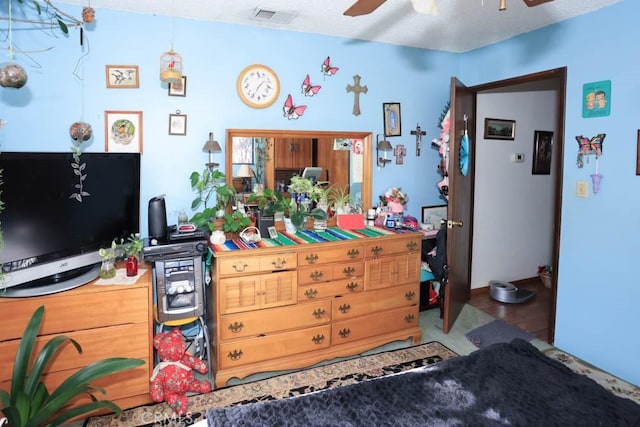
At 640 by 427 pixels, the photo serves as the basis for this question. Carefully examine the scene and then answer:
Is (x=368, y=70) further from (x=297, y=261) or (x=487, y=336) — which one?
(x=487, y=336)

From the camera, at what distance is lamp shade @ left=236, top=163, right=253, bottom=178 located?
2.96m

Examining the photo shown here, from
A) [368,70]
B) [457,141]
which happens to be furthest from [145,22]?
[457,141]

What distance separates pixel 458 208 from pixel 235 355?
208 cm

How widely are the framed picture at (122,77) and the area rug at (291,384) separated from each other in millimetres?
1995

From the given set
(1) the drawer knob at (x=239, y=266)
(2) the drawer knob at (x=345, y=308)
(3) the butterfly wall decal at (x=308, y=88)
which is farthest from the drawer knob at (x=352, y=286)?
(3) the butterfly wall decal at (x=308, y=88)

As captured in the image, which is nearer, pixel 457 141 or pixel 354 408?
pixel 354 408

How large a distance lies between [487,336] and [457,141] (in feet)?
5.19

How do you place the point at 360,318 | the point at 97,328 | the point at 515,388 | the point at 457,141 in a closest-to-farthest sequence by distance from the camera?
the point at 515,388 → the point at 97,328 → the point at 360,318 → the point at 457,141

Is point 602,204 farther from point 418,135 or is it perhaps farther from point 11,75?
point 11,75

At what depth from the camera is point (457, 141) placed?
3189 mm

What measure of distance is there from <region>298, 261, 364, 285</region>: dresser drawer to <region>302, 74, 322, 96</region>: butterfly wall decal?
1362mm

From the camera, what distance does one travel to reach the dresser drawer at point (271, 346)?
2512 mm

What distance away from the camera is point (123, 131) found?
8.77ft

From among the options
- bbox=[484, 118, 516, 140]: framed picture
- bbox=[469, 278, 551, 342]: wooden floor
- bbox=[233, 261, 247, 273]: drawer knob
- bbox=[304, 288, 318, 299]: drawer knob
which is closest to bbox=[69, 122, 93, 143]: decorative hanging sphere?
bbox=[233, 261, 247, 273]: drawer knob
